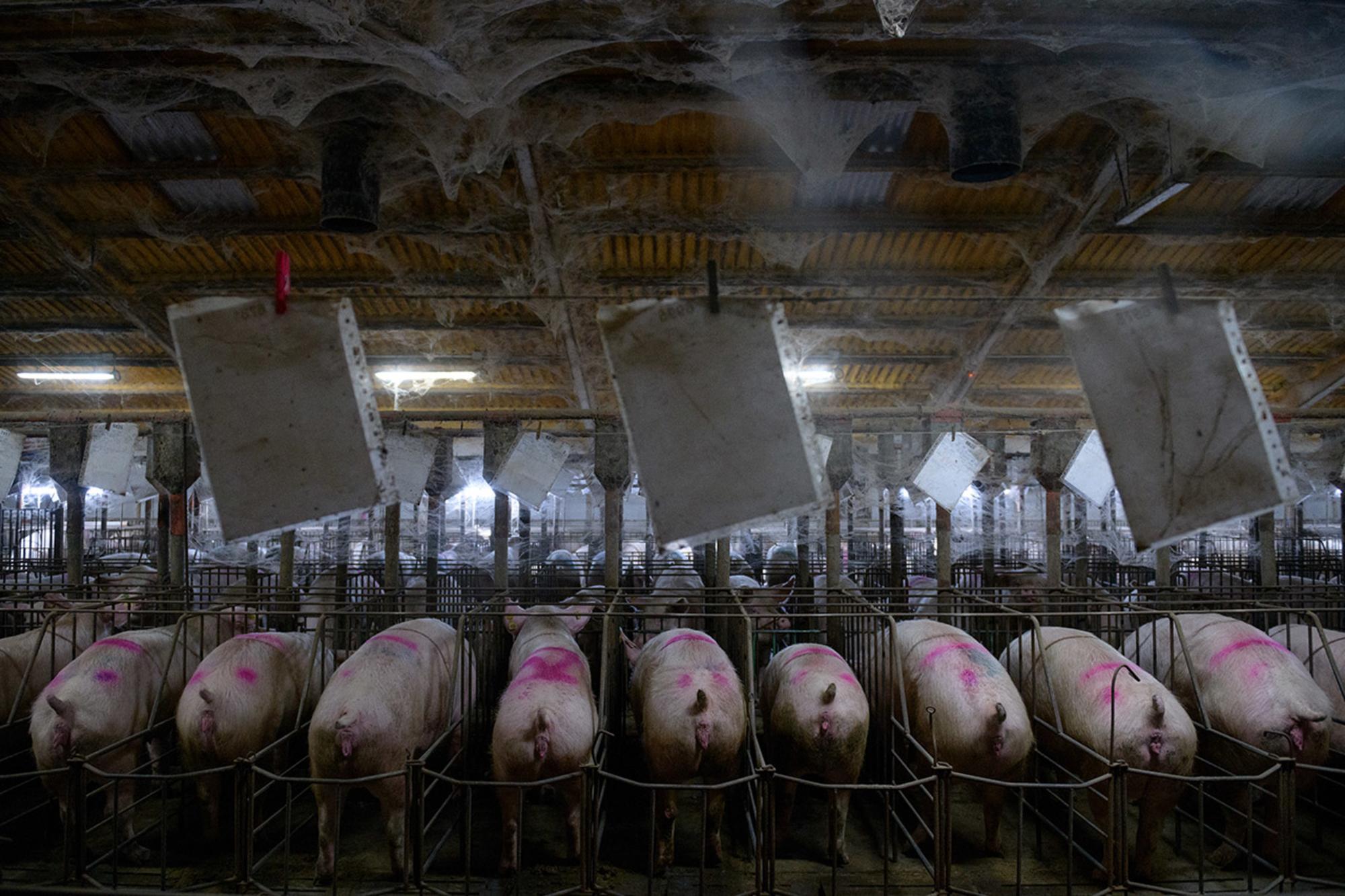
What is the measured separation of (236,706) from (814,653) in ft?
13.4

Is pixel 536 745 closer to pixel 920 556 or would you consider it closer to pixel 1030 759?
pixel 1030 759

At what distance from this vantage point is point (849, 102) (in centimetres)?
521

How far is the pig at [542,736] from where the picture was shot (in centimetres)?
491

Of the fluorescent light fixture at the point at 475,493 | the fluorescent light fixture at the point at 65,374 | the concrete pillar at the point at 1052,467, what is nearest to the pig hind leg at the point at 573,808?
the concrete pillar at the point at 1052,467

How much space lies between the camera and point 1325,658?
266 inches

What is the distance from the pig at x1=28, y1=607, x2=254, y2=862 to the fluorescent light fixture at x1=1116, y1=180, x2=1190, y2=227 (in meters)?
6.79

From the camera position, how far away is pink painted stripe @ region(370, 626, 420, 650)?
6.01 meters

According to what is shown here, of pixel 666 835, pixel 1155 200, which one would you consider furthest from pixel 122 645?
pixel 1155 200

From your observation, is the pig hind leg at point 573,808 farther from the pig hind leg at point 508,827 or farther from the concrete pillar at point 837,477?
the concrete pillar at point 837,477

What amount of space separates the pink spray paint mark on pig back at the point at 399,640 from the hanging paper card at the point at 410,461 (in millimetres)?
1520

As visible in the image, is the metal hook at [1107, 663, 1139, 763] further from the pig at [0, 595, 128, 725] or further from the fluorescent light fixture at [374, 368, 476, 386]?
the fluorescent light fixture at [374, 368, 476, 386]

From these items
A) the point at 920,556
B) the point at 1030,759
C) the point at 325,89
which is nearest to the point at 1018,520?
the point at 920,556

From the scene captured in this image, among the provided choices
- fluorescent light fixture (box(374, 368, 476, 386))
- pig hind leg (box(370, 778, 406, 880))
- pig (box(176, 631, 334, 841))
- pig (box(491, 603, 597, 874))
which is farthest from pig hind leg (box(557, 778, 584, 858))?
fluorescent light fixture (box(374, 368, 476, 386))

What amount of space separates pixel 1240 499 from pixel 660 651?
4403 millimetres
